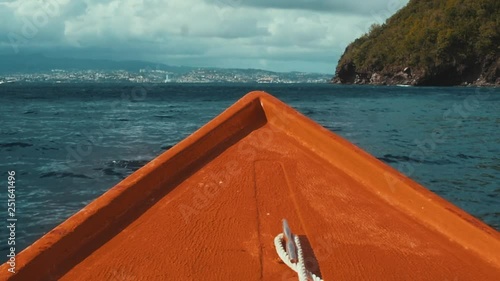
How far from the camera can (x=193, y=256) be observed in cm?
328

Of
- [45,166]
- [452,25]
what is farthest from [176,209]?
[452,25]

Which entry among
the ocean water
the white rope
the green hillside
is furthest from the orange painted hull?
the green hillside

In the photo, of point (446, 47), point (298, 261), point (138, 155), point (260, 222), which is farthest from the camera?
point (446, 47)

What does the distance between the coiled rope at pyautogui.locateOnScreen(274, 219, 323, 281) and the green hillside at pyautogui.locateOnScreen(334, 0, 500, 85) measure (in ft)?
316

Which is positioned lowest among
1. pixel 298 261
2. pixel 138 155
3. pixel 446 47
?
Result: pixel 138 155

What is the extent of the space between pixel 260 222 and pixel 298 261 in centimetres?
61

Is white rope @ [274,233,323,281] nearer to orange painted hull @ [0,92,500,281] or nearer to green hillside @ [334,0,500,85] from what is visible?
orange painted hull @ [0,92,500,281]

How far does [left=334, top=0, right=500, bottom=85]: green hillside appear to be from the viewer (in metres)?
95.2

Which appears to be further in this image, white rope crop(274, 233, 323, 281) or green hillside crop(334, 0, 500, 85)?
green hillside crop(334, 0, 500, 85)

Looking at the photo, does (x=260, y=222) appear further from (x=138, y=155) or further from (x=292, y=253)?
(x=138, y=155)

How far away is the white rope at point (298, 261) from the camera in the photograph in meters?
2.87

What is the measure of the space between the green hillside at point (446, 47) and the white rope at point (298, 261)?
96.3 metres

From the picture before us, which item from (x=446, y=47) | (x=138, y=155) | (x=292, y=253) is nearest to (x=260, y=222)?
(x=292, y=253)

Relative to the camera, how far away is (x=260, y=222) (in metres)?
3.60
